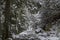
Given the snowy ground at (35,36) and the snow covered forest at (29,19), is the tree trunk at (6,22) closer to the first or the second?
the snow covered forest at (29,19)

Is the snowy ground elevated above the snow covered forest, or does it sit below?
below

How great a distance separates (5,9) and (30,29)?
0.40m

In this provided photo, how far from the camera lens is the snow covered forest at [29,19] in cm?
168

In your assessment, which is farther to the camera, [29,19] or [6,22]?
[29,19]

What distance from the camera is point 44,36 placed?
5.40ft

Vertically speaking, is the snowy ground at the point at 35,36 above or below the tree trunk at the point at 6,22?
below

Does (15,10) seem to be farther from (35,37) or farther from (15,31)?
(35,37)

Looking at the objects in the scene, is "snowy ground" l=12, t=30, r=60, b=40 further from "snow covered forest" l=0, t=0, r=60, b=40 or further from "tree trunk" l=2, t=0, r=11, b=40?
"tree trunk" l=2, t=0, r=11, b=40

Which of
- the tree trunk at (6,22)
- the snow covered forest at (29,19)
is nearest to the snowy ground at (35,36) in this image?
the snow covered forest at (29,19)

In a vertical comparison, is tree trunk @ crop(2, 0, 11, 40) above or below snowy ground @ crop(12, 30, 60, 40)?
above

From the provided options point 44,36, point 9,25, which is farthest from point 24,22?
point 44,36

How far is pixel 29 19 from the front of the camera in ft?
6.53

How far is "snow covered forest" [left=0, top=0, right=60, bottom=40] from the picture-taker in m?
1.68

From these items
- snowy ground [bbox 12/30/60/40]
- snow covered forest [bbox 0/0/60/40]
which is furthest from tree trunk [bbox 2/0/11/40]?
snowy ground [bbox 12/30/60/40]
